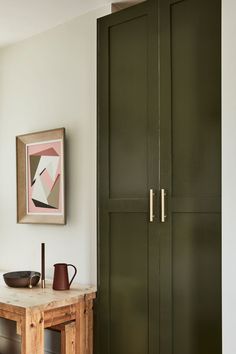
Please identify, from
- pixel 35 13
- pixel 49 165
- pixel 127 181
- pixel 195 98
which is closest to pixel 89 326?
pixel 127 181

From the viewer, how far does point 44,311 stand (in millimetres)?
2465

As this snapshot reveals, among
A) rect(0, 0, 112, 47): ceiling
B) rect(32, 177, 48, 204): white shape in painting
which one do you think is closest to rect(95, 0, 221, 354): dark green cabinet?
rect(0, 0, 112, 47): ceiling

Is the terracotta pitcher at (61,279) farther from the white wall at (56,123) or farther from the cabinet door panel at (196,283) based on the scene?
the cabinet door panel at (196,283)

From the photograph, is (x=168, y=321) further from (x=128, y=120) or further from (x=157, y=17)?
(x=157, y=17)

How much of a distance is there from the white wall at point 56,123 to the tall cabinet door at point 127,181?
25 cm

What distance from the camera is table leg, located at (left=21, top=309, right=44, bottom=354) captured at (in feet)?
7.79

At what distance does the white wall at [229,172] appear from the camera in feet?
6.43

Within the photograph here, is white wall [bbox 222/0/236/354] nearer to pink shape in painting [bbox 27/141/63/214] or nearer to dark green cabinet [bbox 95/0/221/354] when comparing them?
dark green cabinet [bbox 95/0/221/354]

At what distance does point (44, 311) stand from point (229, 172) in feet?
4.25

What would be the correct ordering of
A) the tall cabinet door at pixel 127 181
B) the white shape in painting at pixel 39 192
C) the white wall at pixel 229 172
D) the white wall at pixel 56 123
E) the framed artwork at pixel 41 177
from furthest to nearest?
the white shape in painting at pixel 39 192, the framed artwork at pixel 41 177, the white wall at pixel 56 123, the tall cabinet door at pixel 127 181, the white wall at pixel 229 172

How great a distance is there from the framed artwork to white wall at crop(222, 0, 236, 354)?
4.57ft

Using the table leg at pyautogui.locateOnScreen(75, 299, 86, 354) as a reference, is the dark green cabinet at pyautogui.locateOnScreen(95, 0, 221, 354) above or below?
above

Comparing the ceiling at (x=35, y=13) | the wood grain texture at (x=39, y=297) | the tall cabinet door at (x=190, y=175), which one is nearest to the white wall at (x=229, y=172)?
the tall cabinet door at (x=190, y=175)

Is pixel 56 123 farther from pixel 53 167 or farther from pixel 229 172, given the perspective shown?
pixel 229 172
